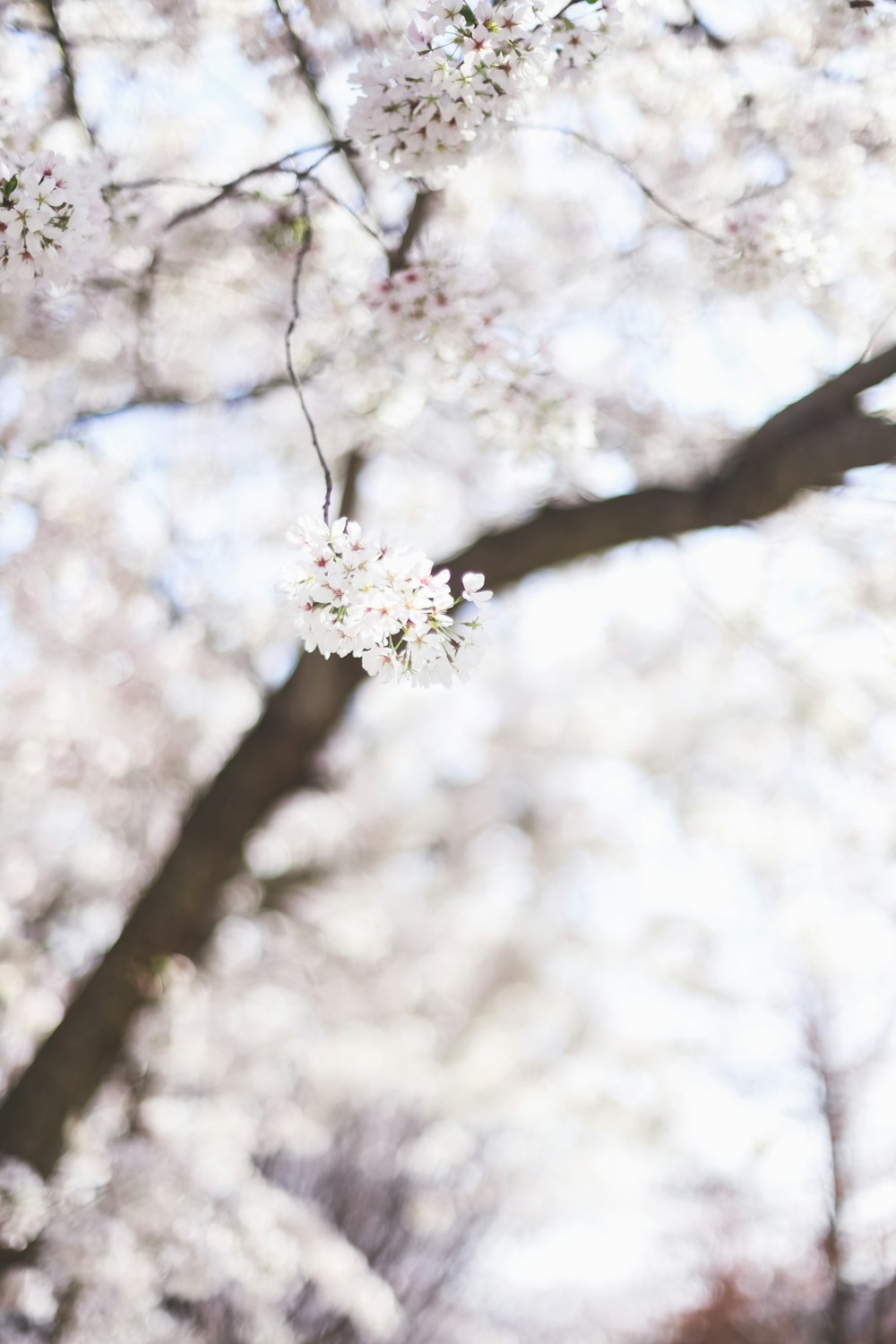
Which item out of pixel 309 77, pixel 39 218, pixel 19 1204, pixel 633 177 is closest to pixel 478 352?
pixel 633 177

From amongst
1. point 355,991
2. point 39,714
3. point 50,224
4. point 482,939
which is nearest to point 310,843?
point 355,991

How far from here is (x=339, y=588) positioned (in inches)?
57.5

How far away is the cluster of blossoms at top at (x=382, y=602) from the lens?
145 cm

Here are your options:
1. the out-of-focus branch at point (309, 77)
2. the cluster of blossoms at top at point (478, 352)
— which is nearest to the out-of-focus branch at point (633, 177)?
the cluster of blossoms at top at point (478, 352)

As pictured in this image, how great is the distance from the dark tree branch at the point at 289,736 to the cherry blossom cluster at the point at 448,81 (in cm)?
131

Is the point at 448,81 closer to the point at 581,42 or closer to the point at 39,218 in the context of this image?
the point at 581,42

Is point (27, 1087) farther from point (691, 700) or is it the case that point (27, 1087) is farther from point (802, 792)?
point (691, 700)

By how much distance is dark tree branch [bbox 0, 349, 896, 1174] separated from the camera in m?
2.59

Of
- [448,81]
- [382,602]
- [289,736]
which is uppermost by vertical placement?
[448,81]

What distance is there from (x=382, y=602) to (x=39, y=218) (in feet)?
3.24

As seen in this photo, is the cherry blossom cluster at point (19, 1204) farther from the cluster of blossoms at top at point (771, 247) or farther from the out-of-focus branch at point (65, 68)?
the cluster of blossoms at top at point (771, 247)

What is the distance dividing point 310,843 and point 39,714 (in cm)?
325

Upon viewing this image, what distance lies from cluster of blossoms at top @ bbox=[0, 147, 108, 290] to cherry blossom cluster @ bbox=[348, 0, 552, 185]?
55 centimetres

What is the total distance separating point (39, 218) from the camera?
5.38ft
